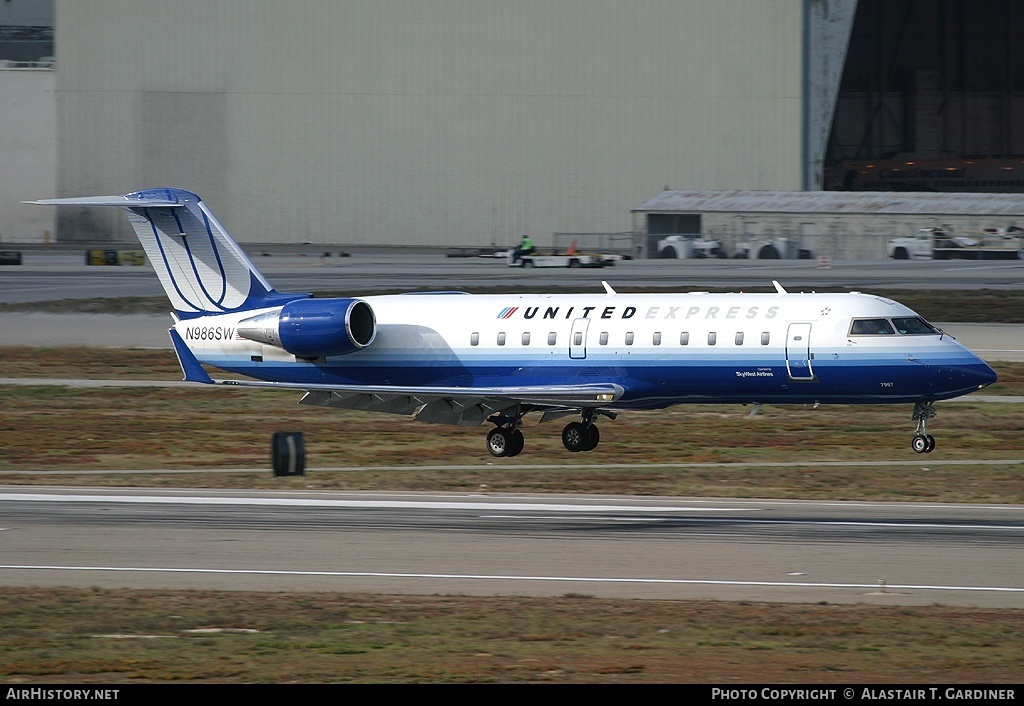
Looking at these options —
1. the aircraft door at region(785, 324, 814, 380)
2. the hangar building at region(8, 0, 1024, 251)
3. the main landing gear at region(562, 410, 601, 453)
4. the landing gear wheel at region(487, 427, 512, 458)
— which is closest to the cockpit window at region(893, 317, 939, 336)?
the aircraft door at region(785, 324, 814, 380)

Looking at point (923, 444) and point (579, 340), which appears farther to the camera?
point (579, 340)

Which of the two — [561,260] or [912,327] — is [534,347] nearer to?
[912,327]

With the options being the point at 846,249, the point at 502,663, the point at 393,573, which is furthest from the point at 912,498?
the point at 846,249

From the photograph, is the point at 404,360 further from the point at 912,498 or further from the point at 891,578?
the point at 891,578

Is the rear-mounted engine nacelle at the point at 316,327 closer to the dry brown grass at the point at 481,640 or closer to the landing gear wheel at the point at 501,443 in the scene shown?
the landing gear wheel at the point at 501,443

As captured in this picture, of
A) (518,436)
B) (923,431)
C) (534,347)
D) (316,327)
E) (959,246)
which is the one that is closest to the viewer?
(923,431)

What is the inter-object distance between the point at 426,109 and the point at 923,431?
7850 centimetres

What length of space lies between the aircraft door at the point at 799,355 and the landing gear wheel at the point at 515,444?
603 centimetres

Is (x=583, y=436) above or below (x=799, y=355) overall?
below

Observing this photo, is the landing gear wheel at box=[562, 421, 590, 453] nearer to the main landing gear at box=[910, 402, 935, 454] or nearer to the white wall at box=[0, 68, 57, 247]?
the main landing gear at box=[910, 402, 935, 454]

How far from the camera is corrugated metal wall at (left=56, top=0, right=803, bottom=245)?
98.2 metres

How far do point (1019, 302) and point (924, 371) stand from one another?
3303 centimetres

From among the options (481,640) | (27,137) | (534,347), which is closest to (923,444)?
(534,347)

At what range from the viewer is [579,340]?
30.7m
